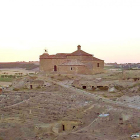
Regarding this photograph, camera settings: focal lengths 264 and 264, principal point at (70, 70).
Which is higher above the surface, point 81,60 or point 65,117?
point 81,60

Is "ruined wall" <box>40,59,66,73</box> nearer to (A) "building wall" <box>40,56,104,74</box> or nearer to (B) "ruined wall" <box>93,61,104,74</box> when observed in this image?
(A) "building wall" <box>40,56,104,74</box>

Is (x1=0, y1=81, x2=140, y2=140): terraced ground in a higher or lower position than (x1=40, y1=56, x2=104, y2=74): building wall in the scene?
lower

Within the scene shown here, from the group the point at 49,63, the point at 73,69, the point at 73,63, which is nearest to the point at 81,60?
the point at 73,63

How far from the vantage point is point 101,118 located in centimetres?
1961

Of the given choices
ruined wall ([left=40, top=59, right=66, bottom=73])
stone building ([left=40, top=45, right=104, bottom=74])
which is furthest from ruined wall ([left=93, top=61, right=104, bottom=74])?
ruined wall ([left=40, top=59, right=66, bottom=73])

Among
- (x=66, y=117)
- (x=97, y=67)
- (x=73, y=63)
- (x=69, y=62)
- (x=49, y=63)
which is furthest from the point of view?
(x=97, y=67)

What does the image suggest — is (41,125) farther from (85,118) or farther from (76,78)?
(76,78)

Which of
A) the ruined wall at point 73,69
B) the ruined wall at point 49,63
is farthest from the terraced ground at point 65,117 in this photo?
the ruined wall at point 49,63

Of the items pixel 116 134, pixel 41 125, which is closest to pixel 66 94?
pixel 41 125

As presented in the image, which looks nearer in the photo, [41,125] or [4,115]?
[41,125]

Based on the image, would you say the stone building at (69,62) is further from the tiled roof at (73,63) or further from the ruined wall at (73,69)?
the ruined wall at (73,69)

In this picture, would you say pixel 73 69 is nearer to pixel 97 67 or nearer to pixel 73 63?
pixel 73 63

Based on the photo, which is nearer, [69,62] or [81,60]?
[69,62]

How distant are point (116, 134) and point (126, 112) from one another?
404 cm
